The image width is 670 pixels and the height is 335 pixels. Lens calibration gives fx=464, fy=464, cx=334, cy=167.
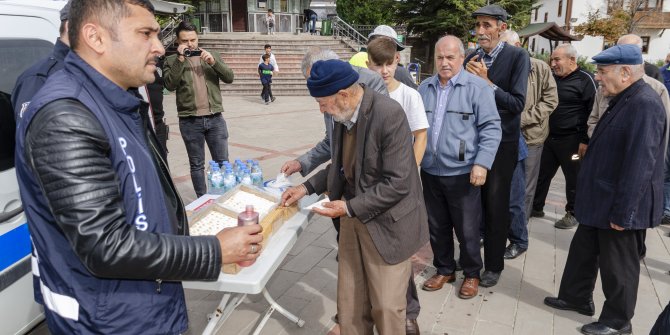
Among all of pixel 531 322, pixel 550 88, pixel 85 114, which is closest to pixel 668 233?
pixel 550 88

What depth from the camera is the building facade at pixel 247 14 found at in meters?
28.6

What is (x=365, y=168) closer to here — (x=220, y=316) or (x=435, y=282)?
(x=220, y=316)

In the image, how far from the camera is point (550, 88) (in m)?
4.53

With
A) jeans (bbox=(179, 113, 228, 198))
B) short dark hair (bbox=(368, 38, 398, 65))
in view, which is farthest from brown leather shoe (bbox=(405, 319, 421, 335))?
jeans (bbox=(179, 113, 228, 198))

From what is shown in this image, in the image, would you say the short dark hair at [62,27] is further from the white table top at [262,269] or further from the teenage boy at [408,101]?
the teenage boy at [408,101]

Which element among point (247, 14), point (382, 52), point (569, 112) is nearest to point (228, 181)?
point (382, 52)

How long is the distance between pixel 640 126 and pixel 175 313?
2806 millimetres

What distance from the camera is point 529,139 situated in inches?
183

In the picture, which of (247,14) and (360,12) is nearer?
(247,14)

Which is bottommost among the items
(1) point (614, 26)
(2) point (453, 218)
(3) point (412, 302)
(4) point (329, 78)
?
(3) point (412, 302)

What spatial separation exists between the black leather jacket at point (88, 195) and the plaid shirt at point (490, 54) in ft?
10.9

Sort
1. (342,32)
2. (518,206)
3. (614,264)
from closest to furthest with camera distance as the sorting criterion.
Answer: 1. (614,264)
2. (518,206)
3. (342,32)

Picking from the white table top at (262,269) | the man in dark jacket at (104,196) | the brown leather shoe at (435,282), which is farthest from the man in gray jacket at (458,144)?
the man in dark jacket at (104,196)

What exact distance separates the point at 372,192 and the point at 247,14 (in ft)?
96.2
